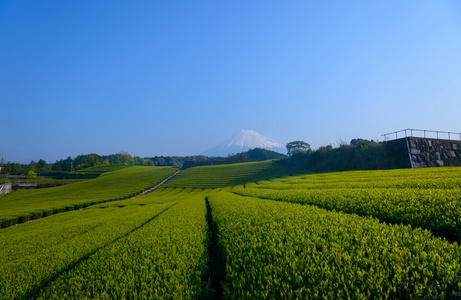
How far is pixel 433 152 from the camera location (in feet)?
111

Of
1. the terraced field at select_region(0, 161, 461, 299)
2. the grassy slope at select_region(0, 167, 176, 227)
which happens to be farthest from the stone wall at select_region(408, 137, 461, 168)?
the grassy slope at select_region(0, 167, 176, 227)

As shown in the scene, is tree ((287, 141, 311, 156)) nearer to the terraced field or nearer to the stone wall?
the stone wall

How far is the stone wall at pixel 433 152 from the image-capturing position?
3294 centimetres

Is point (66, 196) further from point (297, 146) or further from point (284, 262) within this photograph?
point (297, 146)

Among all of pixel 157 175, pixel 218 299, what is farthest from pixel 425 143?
pixel 157 175

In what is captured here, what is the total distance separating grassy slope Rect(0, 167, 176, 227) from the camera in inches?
976

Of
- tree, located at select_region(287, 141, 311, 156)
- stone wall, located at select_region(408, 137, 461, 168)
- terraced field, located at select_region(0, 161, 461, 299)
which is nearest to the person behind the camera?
terraced field, located at select_region(0, 161, 461, 299)

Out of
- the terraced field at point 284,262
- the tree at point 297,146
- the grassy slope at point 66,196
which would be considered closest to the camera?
the terraced field at point 284,262

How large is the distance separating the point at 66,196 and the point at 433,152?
2796 inches

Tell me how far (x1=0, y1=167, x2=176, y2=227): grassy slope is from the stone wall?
53497 mm

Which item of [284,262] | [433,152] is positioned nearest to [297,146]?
[433,152]

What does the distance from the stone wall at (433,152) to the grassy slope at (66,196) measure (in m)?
53.5

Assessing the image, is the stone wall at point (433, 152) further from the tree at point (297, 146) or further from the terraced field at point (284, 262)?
the tree at point (297, 146)

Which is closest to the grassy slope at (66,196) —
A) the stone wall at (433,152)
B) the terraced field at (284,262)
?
the terraced field at (284,262)
